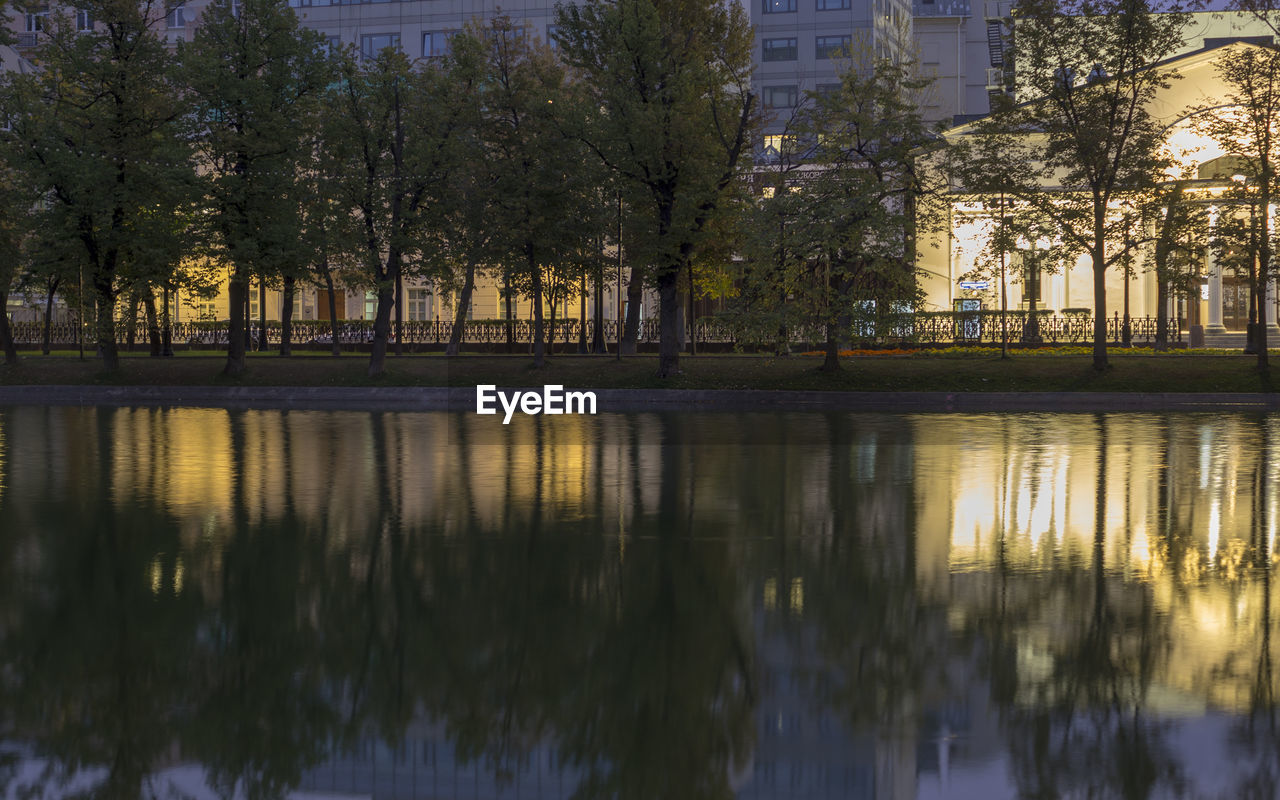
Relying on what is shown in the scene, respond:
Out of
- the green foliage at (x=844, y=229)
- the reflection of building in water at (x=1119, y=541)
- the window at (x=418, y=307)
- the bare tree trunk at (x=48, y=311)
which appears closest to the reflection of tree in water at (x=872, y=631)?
the reflection of building in water at (x=1119, y=541)

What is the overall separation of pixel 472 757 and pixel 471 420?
21.5 meters

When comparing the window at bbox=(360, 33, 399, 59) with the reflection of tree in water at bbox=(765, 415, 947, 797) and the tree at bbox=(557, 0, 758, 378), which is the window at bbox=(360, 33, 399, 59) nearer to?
the tree at bbox=(557, 0, 758, 378)

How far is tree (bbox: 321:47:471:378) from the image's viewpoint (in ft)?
126

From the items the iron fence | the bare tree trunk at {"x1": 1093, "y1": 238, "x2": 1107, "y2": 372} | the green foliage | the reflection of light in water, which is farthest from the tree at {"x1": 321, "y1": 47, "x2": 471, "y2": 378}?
the reflection of light in water

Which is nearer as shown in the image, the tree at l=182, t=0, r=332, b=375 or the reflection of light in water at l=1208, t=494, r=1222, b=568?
the reflection of light in water at l=1208, t=494, r=1222, b=568

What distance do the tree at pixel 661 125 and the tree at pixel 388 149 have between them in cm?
459

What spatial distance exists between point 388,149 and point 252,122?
427 centimetres

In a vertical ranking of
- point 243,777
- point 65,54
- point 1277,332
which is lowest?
point 243,777

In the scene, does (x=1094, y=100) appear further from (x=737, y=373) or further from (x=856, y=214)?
(x=737, y=373)

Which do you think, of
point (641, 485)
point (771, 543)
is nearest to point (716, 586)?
point (771, 543)

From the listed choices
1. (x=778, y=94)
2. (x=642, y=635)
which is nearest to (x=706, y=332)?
(x=778, y=94)

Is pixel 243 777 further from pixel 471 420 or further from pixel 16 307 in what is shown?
pixel 16 307

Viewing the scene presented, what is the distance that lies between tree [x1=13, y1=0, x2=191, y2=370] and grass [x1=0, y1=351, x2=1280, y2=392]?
2853mm

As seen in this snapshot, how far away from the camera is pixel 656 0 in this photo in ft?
126
